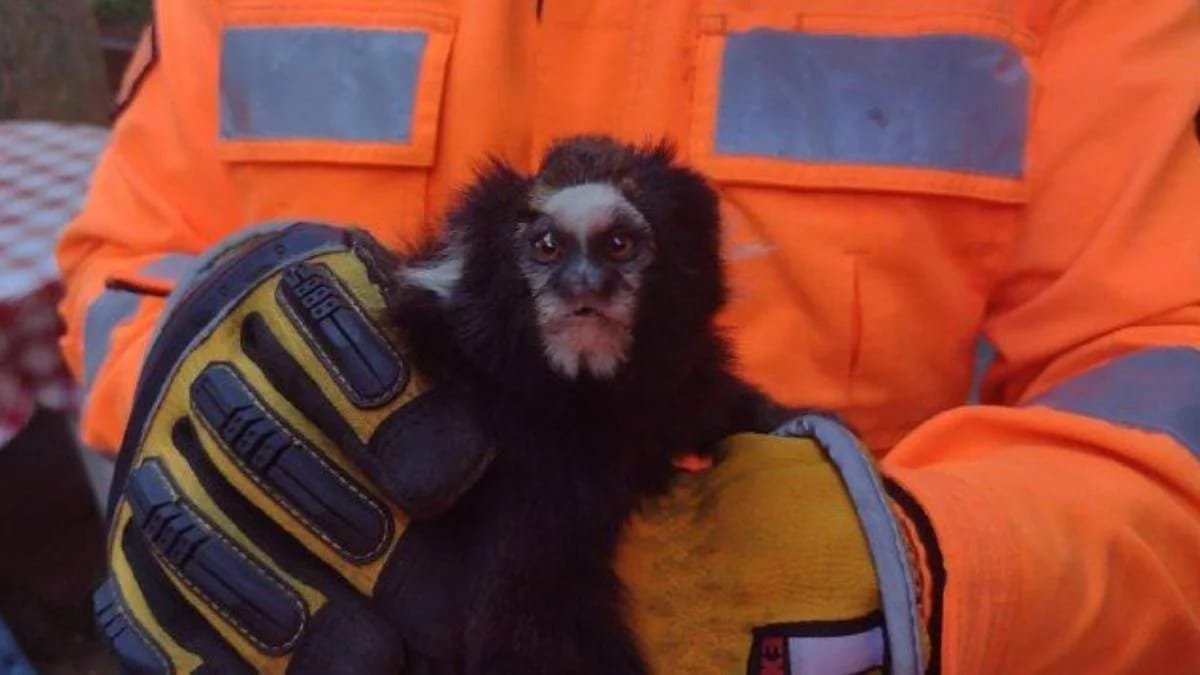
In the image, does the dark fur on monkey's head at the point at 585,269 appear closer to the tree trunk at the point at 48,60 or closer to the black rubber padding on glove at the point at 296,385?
the black rubber padding on glove at the point at 296,385

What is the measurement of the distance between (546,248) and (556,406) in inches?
4.1

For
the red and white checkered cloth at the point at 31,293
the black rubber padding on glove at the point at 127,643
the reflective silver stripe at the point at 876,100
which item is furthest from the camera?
the red and white checkered cloth at the point at 31,293

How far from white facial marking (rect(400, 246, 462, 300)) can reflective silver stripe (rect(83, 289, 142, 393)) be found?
0.49 metres

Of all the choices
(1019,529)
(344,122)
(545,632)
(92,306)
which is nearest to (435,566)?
(545,632)

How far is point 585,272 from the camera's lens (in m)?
0.83

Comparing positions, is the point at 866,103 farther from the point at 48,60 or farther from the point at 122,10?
the point at 122,10

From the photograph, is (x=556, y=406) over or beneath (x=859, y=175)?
beneath

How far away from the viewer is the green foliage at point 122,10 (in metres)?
→ 3.79

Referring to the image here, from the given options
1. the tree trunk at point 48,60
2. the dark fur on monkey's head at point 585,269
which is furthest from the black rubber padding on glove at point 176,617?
the tree trunk at point 48,60

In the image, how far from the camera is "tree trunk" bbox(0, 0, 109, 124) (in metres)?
2.97

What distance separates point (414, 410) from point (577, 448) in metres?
0.11

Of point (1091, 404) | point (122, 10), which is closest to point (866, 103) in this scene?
point (1091, 404)

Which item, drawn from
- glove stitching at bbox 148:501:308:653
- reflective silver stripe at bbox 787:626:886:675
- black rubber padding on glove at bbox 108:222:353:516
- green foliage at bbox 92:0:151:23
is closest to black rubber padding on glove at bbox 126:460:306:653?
glove stitching at bbox 148:501:308:653

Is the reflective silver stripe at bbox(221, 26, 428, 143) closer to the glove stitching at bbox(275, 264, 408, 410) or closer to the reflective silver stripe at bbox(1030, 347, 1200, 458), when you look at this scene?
the glove stitching at bbox(275, 264, 408, 410)
